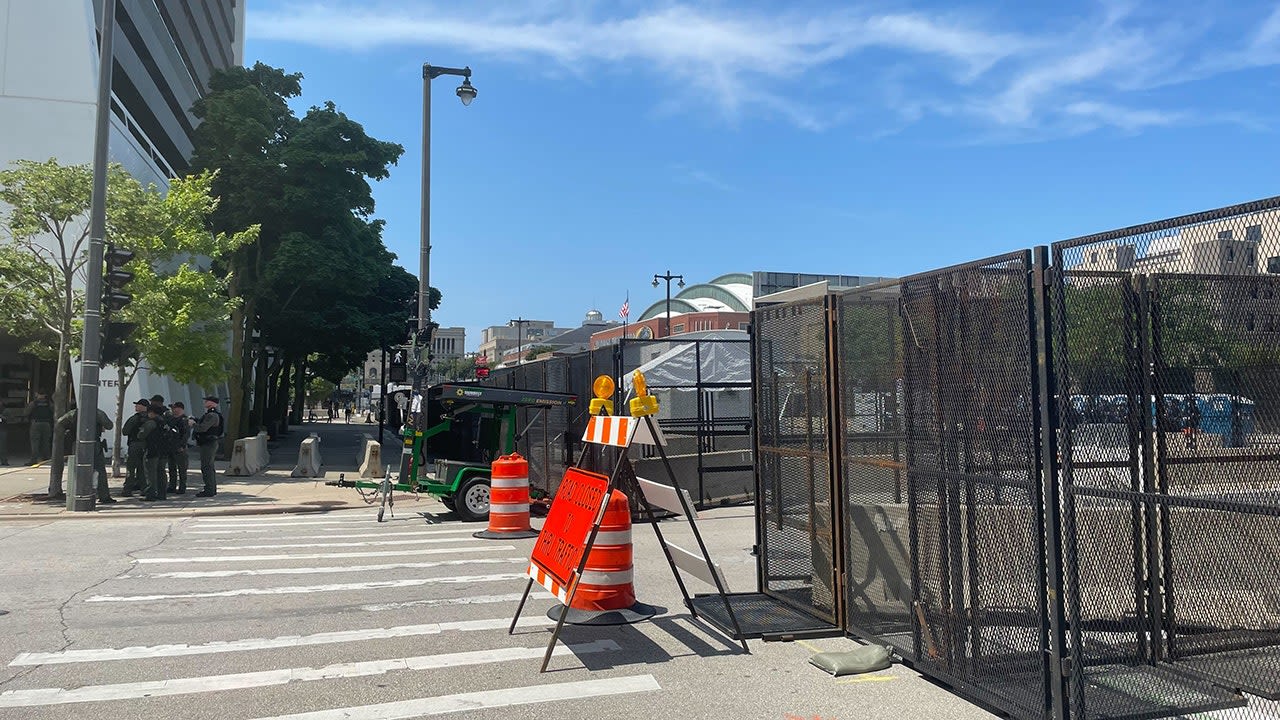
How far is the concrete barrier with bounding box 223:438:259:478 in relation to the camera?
23.0m

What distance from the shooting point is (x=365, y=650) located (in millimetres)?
6781

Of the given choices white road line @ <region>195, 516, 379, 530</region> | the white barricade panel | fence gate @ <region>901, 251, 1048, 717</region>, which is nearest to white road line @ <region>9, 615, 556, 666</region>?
the white barricade panel

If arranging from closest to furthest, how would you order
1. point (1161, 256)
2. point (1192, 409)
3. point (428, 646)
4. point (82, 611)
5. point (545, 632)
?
point (1161, 256) < point (1192, 409) < point (428, 646) < point (545, 632) < point (82, 611)

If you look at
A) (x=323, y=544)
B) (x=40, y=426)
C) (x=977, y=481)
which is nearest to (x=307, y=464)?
(x=40, y=426)

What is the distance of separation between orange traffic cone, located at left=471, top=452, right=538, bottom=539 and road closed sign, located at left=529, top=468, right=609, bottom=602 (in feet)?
15.2

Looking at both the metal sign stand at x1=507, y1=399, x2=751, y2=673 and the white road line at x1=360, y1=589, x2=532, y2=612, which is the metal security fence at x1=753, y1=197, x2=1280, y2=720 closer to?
the metal sign stand at x1=507, y1=399, x2=751, y2=673

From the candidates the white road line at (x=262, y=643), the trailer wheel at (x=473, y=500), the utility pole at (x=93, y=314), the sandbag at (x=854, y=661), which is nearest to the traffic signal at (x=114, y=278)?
the utility pole at (x=93, y=314)

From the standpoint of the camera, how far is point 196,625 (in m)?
7.54

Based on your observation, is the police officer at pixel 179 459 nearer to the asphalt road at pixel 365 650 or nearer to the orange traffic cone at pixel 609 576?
the asphalt road at pixel 365 650

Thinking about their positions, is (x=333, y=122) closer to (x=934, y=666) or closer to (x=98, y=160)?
(x=98, y=160)

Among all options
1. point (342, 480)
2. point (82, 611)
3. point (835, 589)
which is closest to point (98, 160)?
point (342, 480)

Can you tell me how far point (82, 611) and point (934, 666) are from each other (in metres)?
6.92

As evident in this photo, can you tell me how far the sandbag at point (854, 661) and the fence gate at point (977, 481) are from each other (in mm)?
264

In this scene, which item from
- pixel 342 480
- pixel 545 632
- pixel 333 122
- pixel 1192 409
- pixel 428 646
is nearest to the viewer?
pixel 1192 409
